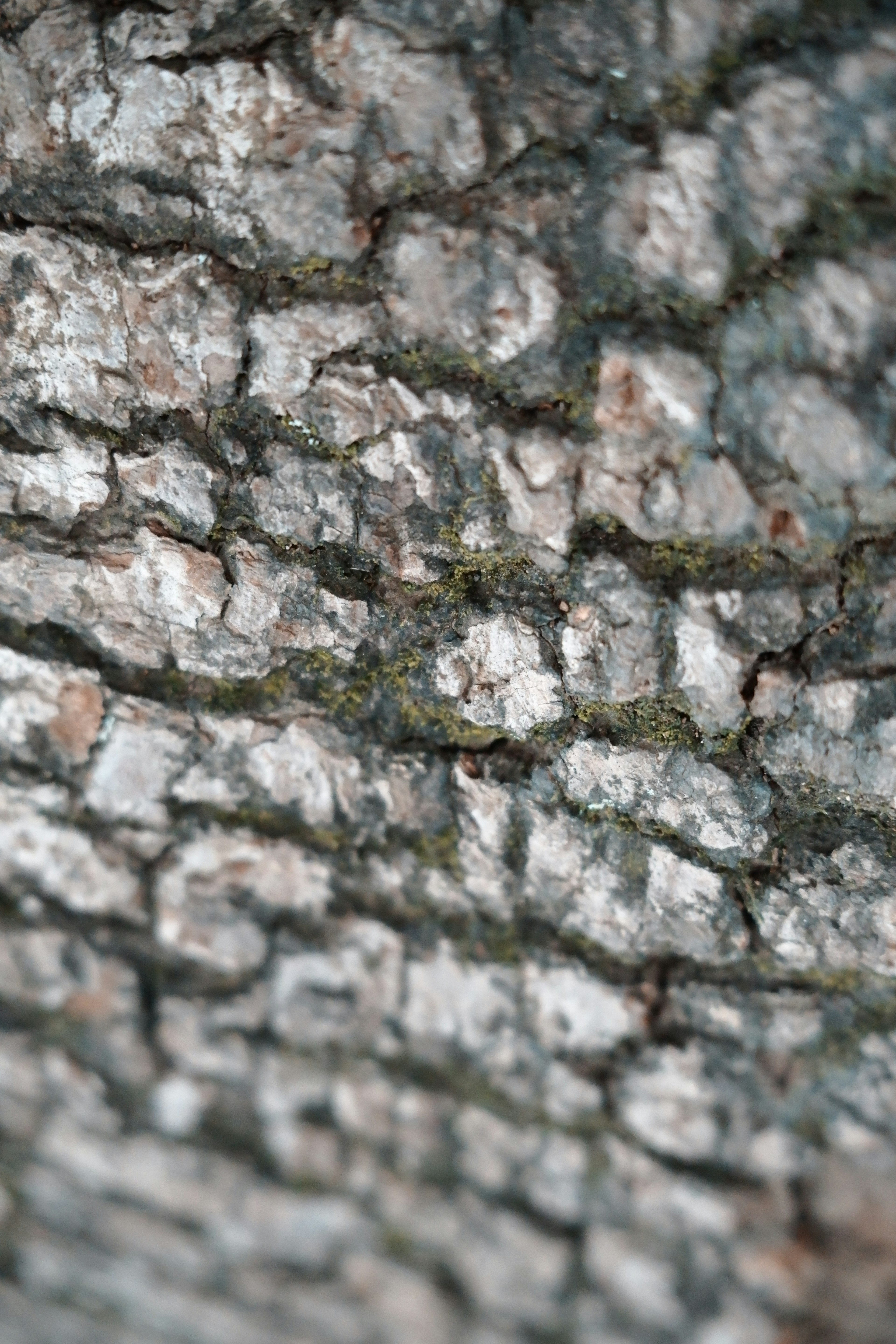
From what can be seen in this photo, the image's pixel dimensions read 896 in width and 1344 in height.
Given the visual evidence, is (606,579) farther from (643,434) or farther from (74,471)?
(74,471)

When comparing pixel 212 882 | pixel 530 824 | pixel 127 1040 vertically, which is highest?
pixel 530 824

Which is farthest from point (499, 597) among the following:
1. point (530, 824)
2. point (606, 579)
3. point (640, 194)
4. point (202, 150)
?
point (202, 150)

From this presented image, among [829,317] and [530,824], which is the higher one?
[829,317]

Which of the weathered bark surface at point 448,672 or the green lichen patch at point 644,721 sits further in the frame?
the green lichen patch at point 644,721

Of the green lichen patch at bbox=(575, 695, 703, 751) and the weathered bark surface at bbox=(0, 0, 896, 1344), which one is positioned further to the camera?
the green lichen patch at bbox=(575, 695, 703, 751)

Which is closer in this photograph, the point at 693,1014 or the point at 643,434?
the point at 643,434

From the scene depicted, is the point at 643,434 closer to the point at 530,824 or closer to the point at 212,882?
the point at 530,824
